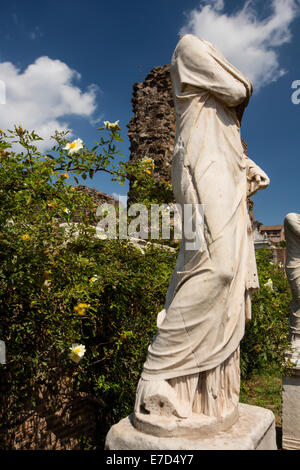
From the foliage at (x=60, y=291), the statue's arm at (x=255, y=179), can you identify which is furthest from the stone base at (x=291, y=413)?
the statue's arm at (x=255, y=179)

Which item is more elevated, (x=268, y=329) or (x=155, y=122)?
(x=155, y=122)

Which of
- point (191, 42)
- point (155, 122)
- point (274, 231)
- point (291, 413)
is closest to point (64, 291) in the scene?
point (191, 42)

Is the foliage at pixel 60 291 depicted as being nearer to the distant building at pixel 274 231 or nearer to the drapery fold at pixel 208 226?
the drapery fold at pixel 208 226

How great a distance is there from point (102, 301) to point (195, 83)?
2.43m

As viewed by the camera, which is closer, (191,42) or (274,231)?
(191,42)

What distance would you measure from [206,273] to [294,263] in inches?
144

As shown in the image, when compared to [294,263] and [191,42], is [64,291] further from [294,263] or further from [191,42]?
[294,263]

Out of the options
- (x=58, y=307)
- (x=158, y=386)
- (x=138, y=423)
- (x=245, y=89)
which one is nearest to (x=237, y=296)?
(x=158, y=386)

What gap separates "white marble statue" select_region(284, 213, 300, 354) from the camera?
16.3 ft

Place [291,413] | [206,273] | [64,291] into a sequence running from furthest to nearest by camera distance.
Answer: [291,413] < [64,291] < [206,273]

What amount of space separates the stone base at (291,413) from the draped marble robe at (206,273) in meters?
2.94

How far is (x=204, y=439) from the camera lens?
1732 millimetres

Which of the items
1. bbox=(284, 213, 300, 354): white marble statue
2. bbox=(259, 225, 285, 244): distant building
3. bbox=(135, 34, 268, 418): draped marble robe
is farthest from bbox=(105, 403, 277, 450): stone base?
bbox=(259, 225, 285, 244): distant building

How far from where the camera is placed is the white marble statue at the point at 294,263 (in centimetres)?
497
